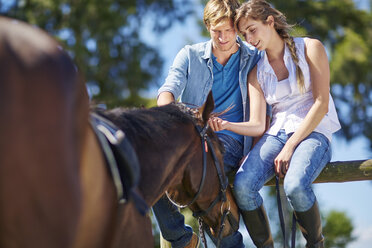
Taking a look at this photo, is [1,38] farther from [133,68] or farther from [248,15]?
[133,68]

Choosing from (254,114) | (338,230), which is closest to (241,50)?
(254,114)

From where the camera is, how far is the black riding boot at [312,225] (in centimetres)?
339

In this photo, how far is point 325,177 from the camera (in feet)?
12.9

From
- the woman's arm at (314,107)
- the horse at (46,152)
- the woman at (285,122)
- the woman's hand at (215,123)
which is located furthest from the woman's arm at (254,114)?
the horse at (46,152)

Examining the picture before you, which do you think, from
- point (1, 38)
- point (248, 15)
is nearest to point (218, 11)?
point (248, 15)

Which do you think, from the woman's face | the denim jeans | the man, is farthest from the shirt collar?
the denim jeans

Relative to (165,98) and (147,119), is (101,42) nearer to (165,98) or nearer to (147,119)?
(165,98)

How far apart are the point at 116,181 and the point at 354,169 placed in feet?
7.30

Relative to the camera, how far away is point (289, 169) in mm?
3393

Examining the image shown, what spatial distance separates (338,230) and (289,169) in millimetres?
13940

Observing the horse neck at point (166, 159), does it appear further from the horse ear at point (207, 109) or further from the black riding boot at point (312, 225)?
the black riding boot at point (312, 225)

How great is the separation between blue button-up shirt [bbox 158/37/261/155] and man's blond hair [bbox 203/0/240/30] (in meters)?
0.27

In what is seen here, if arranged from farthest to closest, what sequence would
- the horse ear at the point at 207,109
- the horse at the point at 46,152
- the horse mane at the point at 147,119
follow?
1. the horse ear at the point at 207,109
2. the horse mane at the point at 147,119
3. the horse at the point at 46,152

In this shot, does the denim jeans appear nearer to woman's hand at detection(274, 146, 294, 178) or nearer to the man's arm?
woman's hand at detection(274, 146, 294, 178)
